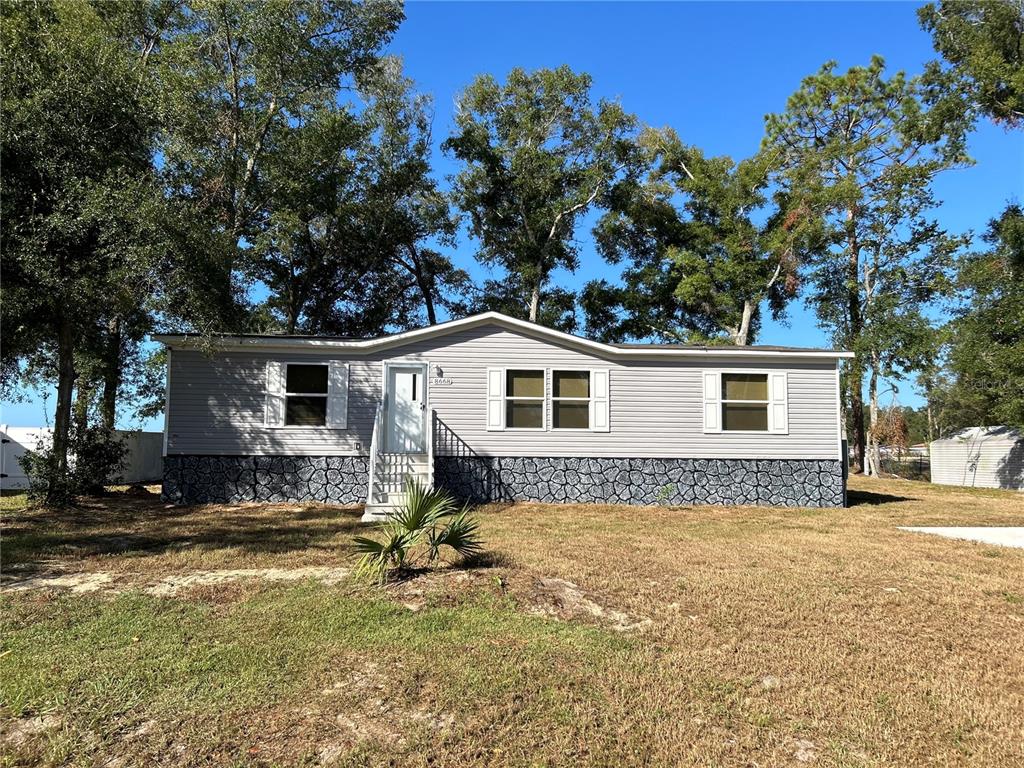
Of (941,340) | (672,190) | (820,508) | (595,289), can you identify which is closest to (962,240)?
(941,340)

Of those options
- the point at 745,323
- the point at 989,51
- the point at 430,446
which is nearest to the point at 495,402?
the point at 430,446

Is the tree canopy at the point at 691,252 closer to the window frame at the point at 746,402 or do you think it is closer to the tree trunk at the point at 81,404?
the window frame at the point at 746,402

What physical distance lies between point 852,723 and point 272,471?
33.8 ft

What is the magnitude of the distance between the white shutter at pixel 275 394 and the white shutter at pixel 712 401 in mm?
8009

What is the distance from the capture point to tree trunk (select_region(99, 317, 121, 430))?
1338cm

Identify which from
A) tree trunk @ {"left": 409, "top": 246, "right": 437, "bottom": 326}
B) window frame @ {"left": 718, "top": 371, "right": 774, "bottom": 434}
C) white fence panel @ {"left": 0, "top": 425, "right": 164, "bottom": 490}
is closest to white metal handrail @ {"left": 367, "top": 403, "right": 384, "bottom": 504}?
white fence panel @ {"left": 0, "top": 425, "right": 164, "bottom": 490}

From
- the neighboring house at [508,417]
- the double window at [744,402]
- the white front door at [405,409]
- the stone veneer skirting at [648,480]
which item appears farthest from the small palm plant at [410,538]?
the double window at [744,402]

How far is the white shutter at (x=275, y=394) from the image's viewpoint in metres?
11.3

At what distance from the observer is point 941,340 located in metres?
20.7

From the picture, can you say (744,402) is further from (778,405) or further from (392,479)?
(392,479)

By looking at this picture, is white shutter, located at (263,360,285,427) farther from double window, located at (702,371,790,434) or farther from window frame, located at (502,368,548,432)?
double window, located at (702,371,790,434)

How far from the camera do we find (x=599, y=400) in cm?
1181

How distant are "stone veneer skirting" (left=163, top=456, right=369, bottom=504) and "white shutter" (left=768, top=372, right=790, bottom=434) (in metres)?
7.79

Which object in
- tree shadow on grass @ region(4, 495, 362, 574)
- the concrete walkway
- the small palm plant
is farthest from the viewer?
the concrete walkway
